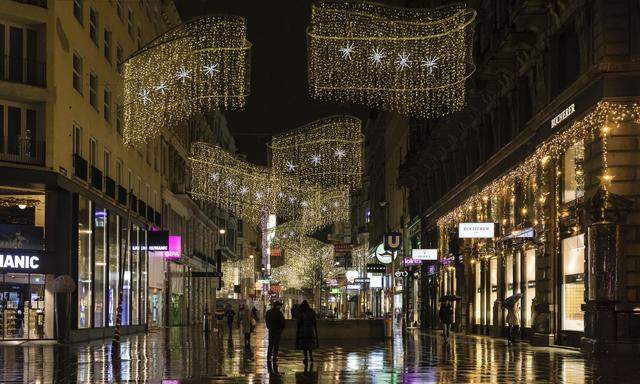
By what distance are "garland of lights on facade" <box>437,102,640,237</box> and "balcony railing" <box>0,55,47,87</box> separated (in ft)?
61.8

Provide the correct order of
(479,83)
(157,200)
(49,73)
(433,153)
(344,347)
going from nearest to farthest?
1. (344,347)
2. (49,73)
3. (479,83)
4. (433,153)
5. (157,200)

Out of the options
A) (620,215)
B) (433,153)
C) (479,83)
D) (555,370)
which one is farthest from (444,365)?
(433,153)

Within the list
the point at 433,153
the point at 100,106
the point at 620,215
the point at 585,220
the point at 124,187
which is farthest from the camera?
the point at 433,153

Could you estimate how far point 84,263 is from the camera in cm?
4484

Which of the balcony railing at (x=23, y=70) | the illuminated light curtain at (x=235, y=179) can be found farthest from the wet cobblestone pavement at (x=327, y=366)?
the illuminated light curtain at (x=235, y=179)

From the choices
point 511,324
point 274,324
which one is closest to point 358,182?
point 511,324

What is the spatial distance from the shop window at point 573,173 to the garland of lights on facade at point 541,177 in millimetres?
63

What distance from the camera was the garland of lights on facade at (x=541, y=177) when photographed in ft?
93.0

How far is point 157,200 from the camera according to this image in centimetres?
7056

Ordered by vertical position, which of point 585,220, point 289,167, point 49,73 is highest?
point 49,73

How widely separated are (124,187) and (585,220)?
31.6 m

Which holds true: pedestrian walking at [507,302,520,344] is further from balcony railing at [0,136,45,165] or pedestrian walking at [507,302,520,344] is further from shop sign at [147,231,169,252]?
shop sign at [147,231,169,252]

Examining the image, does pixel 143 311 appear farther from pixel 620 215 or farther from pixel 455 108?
pixel 620 215

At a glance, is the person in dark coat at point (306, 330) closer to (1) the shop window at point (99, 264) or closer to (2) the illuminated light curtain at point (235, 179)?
(1) the shop window at point (99, 264)
